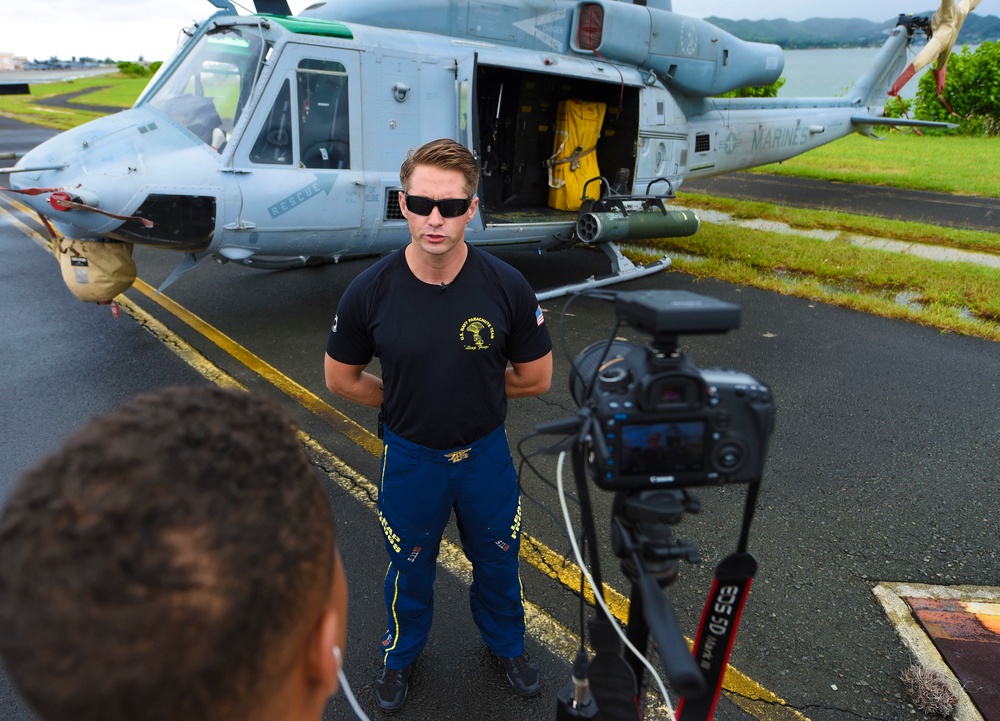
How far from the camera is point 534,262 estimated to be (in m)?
8.80

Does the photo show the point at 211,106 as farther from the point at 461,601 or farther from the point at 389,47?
the point at 461,601

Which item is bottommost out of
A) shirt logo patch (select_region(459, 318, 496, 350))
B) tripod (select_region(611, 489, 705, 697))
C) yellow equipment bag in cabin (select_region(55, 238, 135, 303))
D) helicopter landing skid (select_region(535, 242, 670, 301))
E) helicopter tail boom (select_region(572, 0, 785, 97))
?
helicopter landing skid (select_region(535, 242, 670, 301))

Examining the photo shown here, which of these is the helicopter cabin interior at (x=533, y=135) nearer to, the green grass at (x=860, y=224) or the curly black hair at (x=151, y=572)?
the green grass at (x=860, y=224)

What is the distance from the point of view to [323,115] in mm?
5492

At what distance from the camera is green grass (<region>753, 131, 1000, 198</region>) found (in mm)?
14555

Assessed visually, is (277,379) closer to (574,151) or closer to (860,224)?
(574,151)

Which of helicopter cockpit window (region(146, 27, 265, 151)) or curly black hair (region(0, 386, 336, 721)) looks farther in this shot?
helicopter cockpit window (region(146, 27, 265, 151))

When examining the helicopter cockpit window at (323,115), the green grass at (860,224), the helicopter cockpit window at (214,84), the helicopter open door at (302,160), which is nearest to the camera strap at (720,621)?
the helicopter open door at (302,160)

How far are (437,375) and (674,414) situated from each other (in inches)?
41.6

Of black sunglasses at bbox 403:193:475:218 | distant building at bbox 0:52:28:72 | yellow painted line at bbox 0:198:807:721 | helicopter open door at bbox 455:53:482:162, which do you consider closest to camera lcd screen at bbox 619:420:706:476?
black sunglasses at bbox 403:193:475:218

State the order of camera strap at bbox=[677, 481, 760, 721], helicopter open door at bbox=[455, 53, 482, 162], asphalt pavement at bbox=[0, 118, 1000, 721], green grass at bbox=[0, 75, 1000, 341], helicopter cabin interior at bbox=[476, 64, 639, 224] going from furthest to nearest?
1. helicopter cabin interior at bbox=[476, 64, 639, 224]
2. green grass at bbox=[0, 75, 1000, 341]
3. helicopter open door at bbox=[455, 53, 482, 162]
4. asphalt pavement at bbox=[0, 118, 1000, 721]
5. camera strap at bbox=[677, 481, 760, 721]

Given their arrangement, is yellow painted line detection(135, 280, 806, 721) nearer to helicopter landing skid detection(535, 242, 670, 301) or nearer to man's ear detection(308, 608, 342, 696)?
man's ear detection(308, 608, 342, 696)

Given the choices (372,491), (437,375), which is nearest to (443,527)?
(437,375)

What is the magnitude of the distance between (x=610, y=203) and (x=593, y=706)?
6201 millimetres
